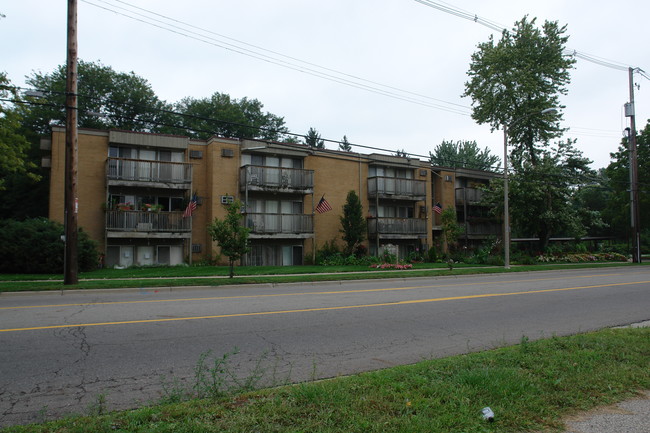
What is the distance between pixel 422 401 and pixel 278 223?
22.7m

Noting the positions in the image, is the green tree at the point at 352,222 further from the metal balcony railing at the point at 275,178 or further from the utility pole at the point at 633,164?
the utility pole at the point at 633,164

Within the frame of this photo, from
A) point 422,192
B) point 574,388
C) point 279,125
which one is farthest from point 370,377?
point 279,125

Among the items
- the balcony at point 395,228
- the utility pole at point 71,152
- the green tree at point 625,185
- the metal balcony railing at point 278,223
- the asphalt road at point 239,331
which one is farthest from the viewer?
the green tree at point 625,185

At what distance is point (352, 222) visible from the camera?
2830 cm

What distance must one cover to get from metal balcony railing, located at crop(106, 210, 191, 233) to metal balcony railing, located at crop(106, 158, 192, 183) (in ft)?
5.96

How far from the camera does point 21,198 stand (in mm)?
32250

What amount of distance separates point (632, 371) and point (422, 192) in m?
28.0

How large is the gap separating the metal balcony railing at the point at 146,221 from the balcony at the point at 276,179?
13.2ft

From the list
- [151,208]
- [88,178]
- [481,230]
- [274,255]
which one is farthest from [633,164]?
[88,178]

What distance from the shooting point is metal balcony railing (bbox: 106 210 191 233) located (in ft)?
74.9

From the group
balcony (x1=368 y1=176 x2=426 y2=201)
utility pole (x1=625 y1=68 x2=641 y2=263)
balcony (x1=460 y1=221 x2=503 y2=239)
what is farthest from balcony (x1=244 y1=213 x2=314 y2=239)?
utility pole (x1=625 y1=68 x2=641 y2=263)

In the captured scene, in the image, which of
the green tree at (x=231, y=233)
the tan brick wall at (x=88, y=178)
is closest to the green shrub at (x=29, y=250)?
the tan brick wall at (x=88, y=178)

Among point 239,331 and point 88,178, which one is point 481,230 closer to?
point 88,178

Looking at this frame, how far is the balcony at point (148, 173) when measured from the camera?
23.1 metres
